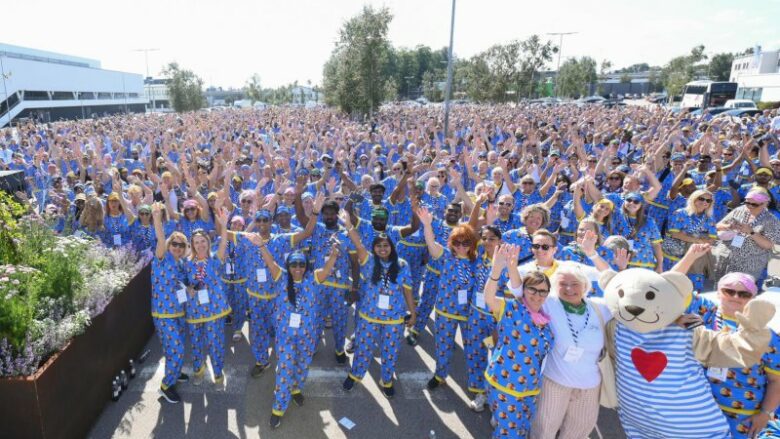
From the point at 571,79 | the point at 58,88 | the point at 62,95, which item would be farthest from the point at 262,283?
the point at 62,95

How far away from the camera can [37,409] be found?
3.41 meters

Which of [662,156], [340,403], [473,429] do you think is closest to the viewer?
[473,429]

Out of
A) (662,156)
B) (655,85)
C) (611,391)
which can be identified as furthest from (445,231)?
(655,85)

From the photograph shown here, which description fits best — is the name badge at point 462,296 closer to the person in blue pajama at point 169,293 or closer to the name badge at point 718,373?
the name badge at point 718,373

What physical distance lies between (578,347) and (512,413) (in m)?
0.73

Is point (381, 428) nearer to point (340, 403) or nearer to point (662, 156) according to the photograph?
point (340, 403)

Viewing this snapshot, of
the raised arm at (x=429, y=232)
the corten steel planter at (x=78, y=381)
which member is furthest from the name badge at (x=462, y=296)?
the corten steel planter at (x=78, y=381)

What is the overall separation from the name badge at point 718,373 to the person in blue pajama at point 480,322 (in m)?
1.61

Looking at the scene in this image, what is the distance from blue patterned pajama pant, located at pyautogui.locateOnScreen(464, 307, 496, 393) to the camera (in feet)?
14.1

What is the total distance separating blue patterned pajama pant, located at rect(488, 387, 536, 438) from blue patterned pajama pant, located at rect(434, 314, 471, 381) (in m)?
1.10

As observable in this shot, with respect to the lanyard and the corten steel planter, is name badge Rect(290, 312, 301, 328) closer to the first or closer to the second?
the corten steel planter

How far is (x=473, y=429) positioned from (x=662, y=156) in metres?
7.36

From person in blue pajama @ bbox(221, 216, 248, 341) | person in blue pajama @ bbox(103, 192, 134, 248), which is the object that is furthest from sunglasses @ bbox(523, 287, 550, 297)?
person in blue pajama @ bbox(103, 192, 134, 248)

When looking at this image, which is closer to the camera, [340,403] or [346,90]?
[340,403]
